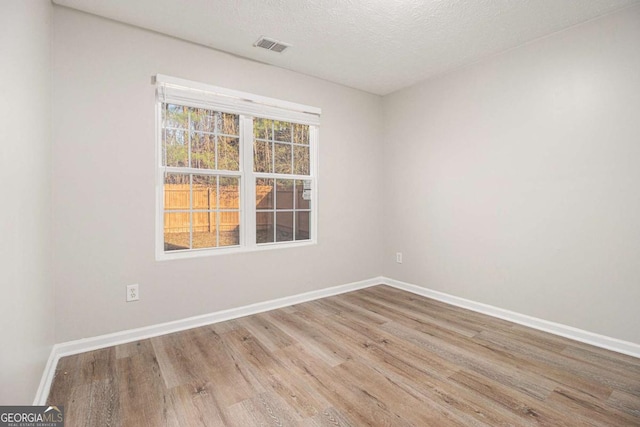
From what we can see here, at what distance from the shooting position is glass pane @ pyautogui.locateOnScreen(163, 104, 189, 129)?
2744 millimetres

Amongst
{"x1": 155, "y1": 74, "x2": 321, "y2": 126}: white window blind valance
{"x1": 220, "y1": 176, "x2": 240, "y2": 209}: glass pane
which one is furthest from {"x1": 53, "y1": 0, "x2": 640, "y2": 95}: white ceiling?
{"x1": 220, "y1": 176, "x2": 240, "y2": 209}: glass pane

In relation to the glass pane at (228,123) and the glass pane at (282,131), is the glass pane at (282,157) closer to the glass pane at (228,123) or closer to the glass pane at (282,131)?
the glass pane at (282,131)

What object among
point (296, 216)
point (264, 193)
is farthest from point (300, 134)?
point (296, 216)

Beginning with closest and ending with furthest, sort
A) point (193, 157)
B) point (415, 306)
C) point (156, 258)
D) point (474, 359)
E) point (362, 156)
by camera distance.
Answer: point (474, 359) → point (156, 258) → point (193, 157) → point (415, 306) → point (362, 156)

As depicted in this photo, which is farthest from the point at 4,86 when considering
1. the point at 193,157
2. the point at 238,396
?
the point at 238,396

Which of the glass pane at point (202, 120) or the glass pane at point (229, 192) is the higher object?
the glass pane at point (202, 120)

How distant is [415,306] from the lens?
340cm

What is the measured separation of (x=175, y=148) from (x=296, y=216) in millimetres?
1460

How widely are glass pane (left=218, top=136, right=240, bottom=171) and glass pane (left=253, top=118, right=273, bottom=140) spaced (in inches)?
9.4

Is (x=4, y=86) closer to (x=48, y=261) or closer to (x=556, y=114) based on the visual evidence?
(x=48, y=261)

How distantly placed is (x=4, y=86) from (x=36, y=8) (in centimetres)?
94

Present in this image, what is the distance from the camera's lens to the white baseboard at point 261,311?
2280mm

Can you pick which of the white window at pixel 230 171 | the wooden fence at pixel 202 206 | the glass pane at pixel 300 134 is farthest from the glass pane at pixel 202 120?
the glass pane at pixel 300 134

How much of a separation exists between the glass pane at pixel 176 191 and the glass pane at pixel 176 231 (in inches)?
2.9
